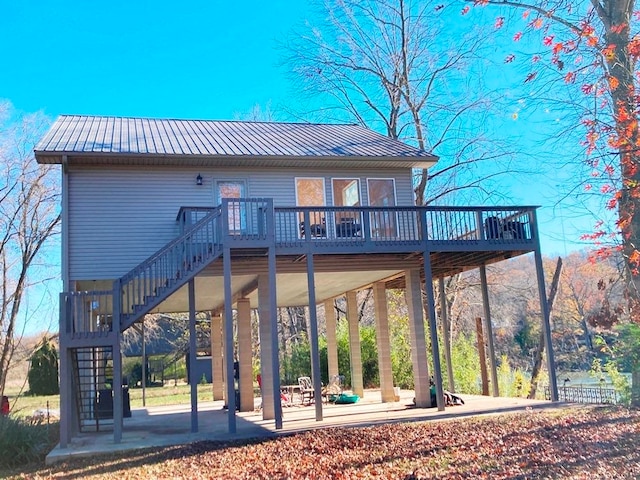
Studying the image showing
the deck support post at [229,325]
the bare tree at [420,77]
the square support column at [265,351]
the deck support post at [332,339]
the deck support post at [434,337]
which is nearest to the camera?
the deck support post at [229,325]

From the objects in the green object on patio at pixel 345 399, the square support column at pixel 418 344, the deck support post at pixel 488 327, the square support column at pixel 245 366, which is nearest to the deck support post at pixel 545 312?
the deck support post at pixel 488 327

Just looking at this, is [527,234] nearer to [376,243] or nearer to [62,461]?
[376,243]

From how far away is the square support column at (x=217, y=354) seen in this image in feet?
65.2

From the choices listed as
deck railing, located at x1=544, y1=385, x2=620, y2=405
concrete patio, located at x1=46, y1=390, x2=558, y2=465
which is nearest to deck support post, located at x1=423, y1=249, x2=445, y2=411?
concrete patio, located at x1=46, y1=390, x2=558, y2=465

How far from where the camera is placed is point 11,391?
3416cm

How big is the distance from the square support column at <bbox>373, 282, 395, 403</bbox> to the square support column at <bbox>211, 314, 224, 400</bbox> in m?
5.67

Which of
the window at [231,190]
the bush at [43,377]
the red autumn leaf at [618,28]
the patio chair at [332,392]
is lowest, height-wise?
the patio chair at [332,392]

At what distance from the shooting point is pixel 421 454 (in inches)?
339

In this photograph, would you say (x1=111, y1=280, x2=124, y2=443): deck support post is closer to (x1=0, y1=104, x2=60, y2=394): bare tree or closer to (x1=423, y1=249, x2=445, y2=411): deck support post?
(x1=423, y1=249, x2=445, y2=411): deck support post

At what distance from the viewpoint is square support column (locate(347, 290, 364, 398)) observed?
1839 centimetres

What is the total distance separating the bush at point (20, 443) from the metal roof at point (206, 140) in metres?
5.53

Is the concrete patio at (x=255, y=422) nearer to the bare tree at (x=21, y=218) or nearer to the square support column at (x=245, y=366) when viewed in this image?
the square support column at (x=245, y=366)

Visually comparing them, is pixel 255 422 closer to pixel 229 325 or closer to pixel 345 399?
pixel 229 325

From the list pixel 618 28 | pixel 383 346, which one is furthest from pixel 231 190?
pixel 618 28
